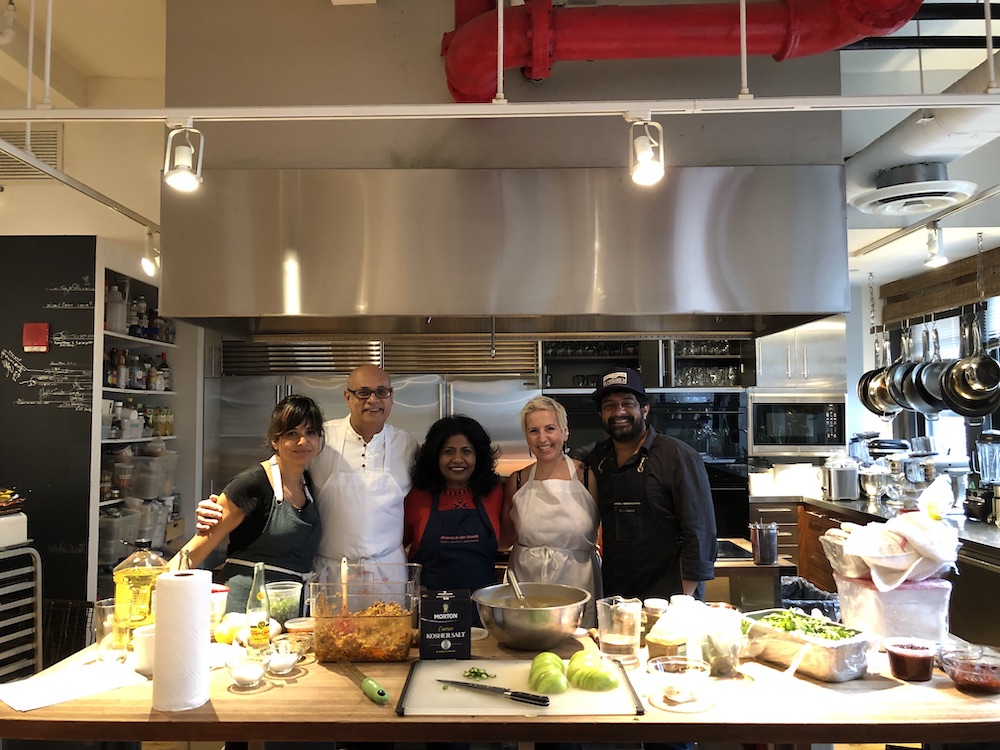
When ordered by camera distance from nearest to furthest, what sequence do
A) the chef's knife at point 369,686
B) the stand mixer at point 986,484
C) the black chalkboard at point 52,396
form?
the chef's knife at point 369,686 < the black chalkboard at point 52,396 < the stand mixer at point 986,484

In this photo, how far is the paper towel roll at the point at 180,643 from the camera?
1.78 m

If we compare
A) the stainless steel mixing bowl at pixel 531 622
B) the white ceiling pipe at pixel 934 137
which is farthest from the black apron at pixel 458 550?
the white ceiling pipe at pixel 934 137

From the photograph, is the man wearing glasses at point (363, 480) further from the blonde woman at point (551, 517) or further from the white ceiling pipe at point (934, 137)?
the white ceiling pipe at point (934, 137)

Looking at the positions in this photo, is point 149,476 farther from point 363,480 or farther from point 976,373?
point 976,373

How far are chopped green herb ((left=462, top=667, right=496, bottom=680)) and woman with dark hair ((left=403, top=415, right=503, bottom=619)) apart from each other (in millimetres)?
857

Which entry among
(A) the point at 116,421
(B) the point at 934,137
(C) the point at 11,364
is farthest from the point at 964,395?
(C) the point at 11,364

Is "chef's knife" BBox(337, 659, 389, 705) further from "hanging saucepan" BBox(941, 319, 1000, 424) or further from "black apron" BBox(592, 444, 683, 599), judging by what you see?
"hanging saucepan" BBox(941, 319, 1000, 424)

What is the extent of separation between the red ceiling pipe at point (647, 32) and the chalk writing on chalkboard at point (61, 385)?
330 centimetres

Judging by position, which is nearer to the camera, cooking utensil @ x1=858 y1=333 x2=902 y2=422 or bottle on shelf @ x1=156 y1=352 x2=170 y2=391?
bottle on shelf @ x1=156 y1=352 x2=170 y2=391

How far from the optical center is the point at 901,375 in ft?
21.6

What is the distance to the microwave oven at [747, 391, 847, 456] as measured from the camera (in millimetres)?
6559

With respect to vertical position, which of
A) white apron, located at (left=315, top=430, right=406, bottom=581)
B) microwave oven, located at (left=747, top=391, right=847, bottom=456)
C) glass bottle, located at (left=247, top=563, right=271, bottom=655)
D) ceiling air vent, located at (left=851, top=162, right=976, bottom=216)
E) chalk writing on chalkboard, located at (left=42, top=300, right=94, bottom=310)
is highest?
Answer: ceiling air vent, located at (left=851, top=162, right=976, bottom=216)

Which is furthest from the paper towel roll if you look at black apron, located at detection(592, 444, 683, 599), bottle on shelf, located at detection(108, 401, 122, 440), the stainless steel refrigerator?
the stainless steel refrigerator

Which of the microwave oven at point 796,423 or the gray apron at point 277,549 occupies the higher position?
the microwave oven at point 796,423
